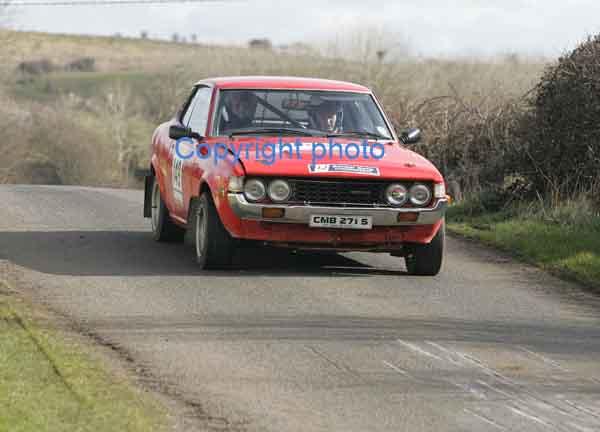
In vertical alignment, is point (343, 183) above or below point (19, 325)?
above

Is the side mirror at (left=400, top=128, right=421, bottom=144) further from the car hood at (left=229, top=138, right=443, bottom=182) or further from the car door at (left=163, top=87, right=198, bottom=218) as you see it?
the car door at (left=163, top=87, right=198, bottom=218)

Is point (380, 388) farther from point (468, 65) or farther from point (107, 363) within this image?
point (468, 65)

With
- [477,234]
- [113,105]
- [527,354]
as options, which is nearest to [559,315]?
[527,354]

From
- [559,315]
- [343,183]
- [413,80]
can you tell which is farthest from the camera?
[413,80]

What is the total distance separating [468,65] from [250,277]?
66.8m

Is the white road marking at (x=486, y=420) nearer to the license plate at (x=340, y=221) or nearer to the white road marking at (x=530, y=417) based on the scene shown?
the white road marking at (x=530, y=417)

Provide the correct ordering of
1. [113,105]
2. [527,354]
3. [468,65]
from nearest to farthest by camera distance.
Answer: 1. [527,354]
2. [468,65]
3. [113,105]

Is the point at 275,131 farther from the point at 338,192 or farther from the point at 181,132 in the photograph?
the point at 338,192

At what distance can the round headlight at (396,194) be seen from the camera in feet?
35.3

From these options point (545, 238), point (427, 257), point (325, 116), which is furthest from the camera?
point (545, 238)

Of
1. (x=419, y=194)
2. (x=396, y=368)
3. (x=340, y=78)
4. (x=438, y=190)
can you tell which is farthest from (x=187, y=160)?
(x=340, y=78)

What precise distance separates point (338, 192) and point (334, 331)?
2.23 m

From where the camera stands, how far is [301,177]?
418 inches

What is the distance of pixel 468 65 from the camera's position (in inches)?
3000
